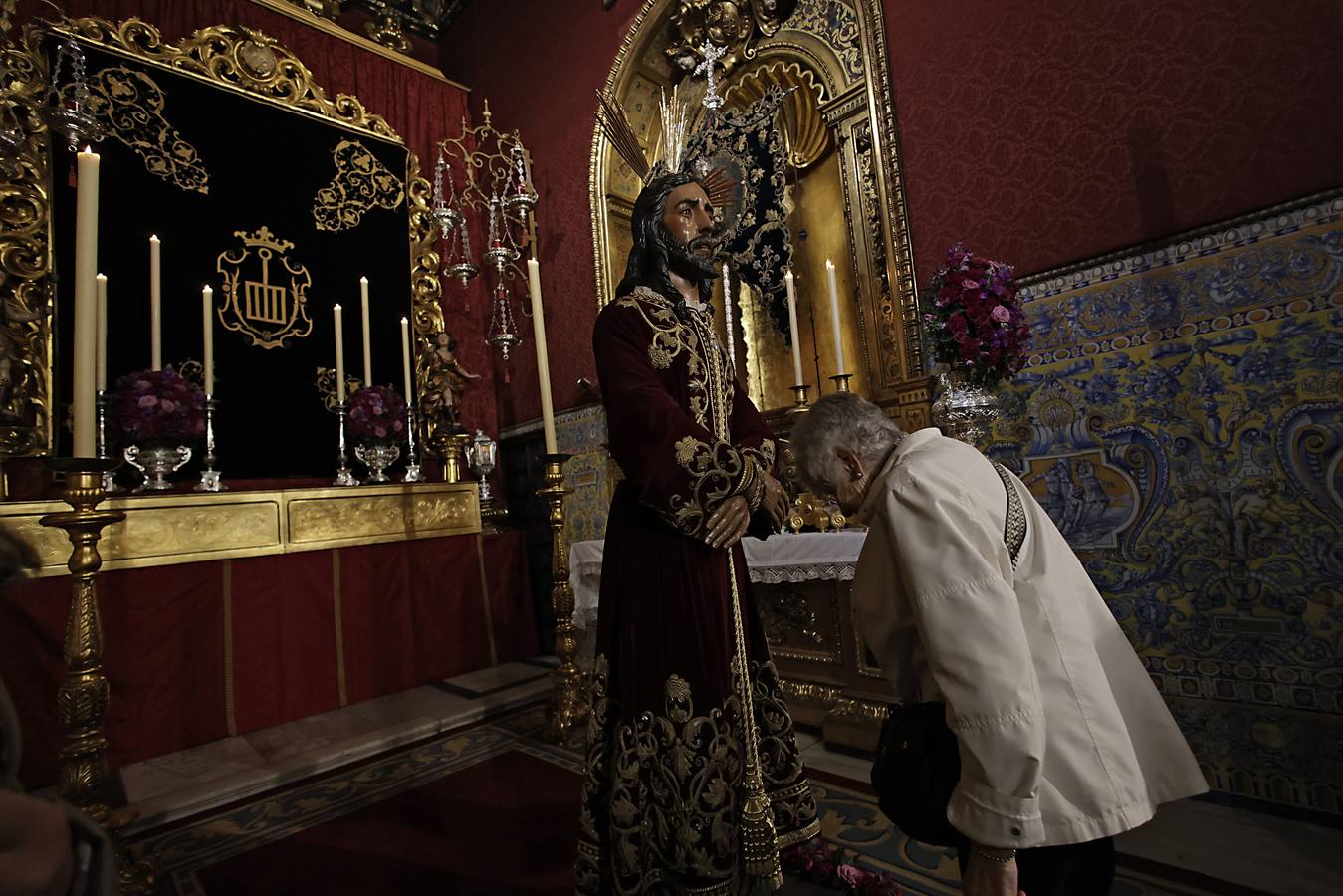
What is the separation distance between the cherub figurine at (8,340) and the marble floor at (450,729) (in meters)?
2.10

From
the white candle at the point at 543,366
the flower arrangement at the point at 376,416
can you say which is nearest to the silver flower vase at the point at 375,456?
the flower arrangement at the point at 376,416

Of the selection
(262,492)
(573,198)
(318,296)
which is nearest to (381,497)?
(262,492)

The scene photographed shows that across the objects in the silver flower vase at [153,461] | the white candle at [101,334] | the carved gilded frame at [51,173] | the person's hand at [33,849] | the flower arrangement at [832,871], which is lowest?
the flower arrangement at [832,871]

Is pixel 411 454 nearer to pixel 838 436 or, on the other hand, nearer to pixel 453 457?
pixel 453 457

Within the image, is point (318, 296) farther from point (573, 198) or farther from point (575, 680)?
point (575, 680)

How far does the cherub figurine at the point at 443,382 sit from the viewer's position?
4973 millimetres

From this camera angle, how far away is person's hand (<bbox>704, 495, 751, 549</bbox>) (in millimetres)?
1344

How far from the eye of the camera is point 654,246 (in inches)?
68.9

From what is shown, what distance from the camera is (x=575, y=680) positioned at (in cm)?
299

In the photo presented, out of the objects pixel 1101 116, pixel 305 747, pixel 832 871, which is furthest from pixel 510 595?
pixel 1101 116

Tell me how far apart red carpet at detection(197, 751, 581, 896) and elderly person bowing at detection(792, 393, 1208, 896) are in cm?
130

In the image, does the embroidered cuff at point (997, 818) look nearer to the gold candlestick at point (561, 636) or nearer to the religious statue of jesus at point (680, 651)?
the religious statue of jesus at point (680, 651)

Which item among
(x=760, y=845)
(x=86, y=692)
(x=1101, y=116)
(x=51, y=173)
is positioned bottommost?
(x=760, y=845)

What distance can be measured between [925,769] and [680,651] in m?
0.55
